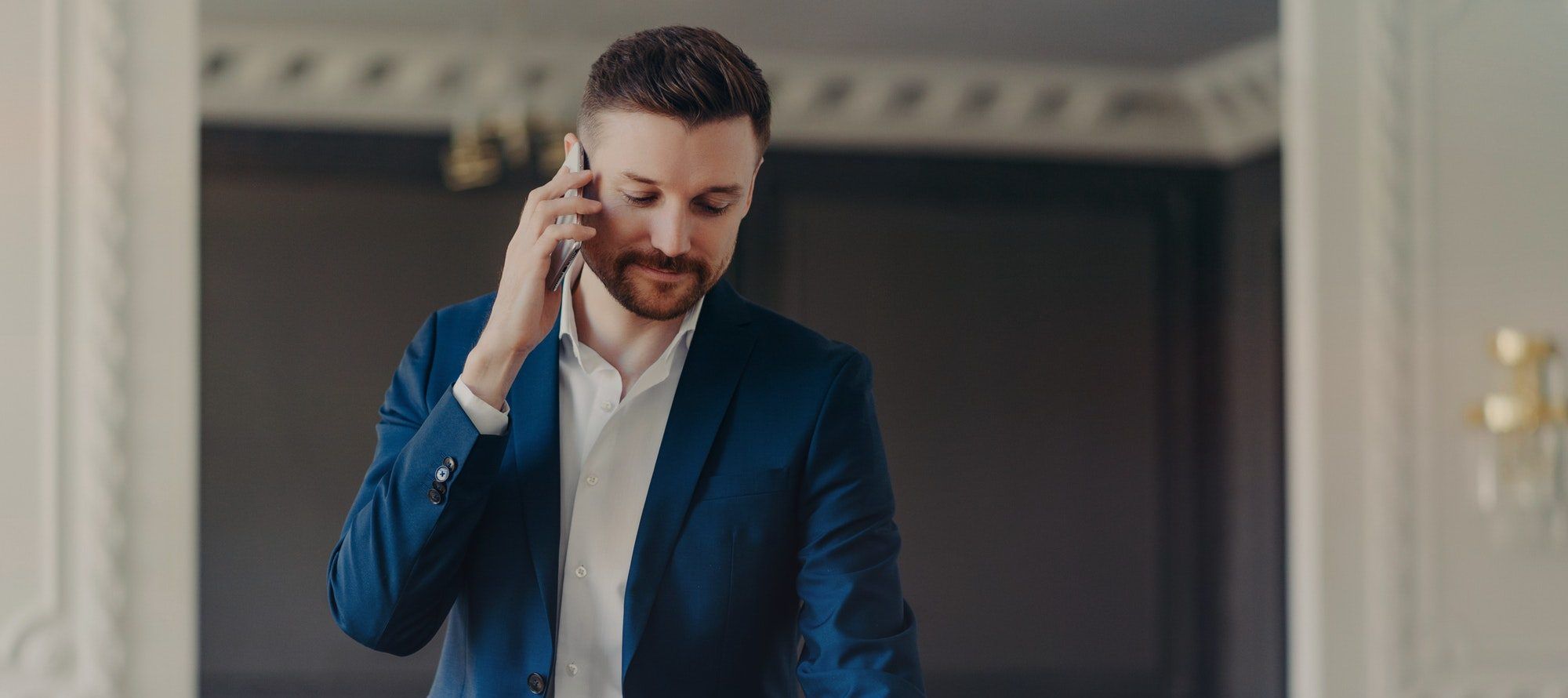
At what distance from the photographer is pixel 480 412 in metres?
1.25

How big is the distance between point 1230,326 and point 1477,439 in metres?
1.74

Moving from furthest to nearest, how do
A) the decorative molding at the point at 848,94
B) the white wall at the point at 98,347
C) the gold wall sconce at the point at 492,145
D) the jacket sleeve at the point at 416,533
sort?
1. the decorative molding at the point at 848,94
2. the gold wall sconce at the point at 492,145
3. the white wall at the point at 98,347
4. the jacket sleeve at the point at 416,533

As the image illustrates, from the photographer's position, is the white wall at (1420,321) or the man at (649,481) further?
the white wall at (1420,321)

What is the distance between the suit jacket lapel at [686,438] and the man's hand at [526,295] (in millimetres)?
163

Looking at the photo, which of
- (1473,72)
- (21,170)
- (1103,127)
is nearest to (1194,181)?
(1103,127)

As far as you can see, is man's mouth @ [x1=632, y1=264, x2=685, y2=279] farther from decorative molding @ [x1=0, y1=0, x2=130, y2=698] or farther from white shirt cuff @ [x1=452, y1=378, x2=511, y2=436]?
decorative molding @ [x1=0, y1=0, x2=130, y2=698]

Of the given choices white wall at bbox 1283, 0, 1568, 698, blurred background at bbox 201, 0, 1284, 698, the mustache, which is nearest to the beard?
the mustache

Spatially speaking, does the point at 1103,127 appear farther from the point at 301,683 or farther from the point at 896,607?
the point at 896,607

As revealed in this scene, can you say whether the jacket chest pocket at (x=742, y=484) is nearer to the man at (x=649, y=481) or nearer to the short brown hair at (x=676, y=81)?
the man at (x=649, y=481)

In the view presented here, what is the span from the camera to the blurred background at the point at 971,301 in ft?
8.37

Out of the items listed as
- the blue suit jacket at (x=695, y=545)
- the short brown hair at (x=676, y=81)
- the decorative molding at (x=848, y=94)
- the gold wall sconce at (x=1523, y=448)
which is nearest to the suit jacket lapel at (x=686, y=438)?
the blue suit jacket at (x=695, y=545)

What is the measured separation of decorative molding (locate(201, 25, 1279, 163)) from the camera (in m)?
4.21

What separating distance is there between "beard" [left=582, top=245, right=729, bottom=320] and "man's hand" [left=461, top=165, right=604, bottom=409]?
0.16 feet

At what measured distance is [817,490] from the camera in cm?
138
